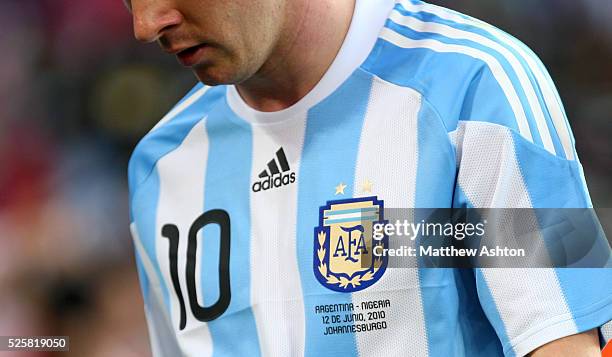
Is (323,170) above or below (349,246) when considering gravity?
above

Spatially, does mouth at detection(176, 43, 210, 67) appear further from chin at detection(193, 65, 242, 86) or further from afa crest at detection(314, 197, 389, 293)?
afa crest at detection(314, 197, 389, 293)

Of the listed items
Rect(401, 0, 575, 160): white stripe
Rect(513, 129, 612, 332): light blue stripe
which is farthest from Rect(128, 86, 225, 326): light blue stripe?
Rect(513, 129, 612, 332): light blue stripe

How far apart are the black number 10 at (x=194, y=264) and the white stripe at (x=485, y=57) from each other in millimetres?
329

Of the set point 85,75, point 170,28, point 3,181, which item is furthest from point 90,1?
point 170,28

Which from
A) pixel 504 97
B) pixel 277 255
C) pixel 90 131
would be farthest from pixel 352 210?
pixel 90 131

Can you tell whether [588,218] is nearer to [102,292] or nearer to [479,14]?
[479,14]

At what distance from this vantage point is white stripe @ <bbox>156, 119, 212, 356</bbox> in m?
1.37

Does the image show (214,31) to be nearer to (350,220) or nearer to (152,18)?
(152,18)

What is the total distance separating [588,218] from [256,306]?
0.43m

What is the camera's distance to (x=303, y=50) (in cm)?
125

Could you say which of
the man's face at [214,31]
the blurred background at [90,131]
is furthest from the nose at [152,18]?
the blurred background at [90,131]

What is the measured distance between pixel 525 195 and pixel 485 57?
17 centimetres

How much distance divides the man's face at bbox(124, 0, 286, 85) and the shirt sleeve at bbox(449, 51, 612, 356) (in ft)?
0.86

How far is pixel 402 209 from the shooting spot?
1.16 meters
